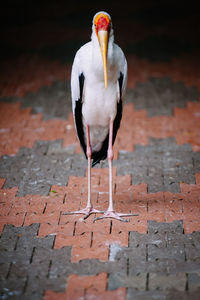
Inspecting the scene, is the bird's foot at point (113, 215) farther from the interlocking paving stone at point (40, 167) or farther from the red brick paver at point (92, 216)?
the interlocking paving stone at point (40, 167)

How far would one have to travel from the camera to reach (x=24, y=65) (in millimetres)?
9367

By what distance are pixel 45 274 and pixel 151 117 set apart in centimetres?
379

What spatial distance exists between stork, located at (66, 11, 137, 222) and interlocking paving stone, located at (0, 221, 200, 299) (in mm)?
529

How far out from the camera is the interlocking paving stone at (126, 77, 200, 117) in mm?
7398

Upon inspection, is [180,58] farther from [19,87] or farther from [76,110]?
[76,110]

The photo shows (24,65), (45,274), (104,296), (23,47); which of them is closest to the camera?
(104,296)

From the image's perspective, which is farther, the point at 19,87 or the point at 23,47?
the point at 23,47

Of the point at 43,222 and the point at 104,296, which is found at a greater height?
the point at 104,296

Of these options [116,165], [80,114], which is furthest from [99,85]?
[116,165]

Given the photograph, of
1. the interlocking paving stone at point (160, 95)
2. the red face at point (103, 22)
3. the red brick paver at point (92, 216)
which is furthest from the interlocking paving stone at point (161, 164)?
the red face at point (103, 22)

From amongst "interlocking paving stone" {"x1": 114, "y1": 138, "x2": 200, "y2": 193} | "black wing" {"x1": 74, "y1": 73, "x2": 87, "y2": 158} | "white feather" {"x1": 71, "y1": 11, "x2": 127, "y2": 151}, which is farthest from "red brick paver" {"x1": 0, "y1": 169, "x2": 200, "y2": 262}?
"white feather" {"x1": 71, "y1": 11, "x2": 127, "y2": 151}

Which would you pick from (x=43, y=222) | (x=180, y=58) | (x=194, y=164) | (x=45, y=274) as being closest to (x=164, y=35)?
(x=180, y=58)

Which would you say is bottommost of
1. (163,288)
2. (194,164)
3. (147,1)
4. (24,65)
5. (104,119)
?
(147,1)

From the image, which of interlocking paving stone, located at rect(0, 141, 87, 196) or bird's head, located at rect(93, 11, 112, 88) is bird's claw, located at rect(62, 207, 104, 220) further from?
bird's head, located at rect(93, 11, 112, 88)
